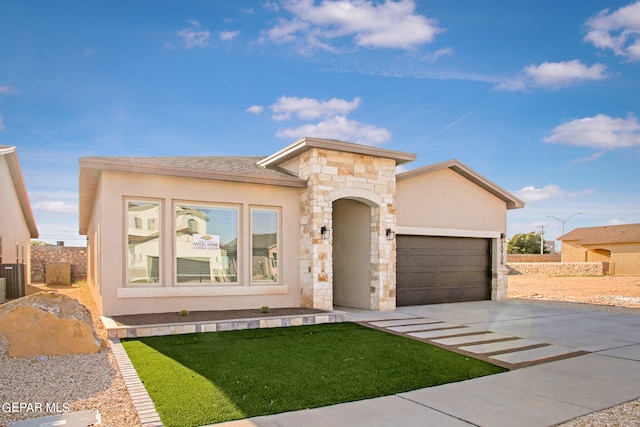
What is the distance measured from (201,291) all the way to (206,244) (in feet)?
3.63

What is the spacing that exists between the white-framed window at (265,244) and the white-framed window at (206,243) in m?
0.44

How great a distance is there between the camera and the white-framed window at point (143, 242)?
9906 mm

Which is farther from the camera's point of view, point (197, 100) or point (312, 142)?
point (197, 100)

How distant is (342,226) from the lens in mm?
13664

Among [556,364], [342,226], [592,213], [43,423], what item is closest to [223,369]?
[43,423]

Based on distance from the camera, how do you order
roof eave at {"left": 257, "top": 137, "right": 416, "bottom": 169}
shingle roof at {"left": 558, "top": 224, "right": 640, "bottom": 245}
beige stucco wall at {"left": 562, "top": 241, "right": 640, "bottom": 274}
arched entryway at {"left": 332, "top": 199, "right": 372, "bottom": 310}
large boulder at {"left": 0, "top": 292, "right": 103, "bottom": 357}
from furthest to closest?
1. shingle roof at {"left": 558, "top": 224, "right": 640, "bottom": 245}
2. beige stucco wall at {"left": 562, "top": 241, "right": 640, "bottom": 274}
3. arched entryway at {"left": 332, "top": 199, "right": 372, "bottom": 310}
4. roof eave at {"left": 257, "top": 137, "right": 416, "bottom": 169}
5. large boulder at {"left": 0, "top": 292, "right": 103, "bottom": 357}

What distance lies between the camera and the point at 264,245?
11367 millimetres

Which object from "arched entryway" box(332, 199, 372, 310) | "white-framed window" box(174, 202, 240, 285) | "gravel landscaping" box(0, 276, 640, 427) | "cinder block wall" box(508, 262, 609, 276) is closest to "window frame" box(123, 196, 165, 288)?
"white-framed window" box(174, 202, 240, 285)

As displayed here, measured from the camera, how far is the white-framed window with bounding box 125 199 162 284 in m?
9.91

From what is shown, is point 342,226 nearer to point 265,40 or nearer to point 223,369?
point 265,40

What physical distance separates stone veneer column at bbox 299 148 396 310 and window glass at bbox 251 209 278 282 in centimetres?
72

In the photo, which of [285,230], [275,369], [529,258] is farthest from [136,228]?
[529,258]

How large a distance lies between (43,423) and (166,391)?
4.13 ft

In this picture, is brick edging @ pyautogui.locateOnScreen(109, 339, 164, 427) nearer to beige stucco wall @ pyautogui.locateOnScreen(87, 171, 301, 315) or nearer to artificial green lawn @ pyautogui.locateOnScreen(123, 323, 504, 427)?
artificial green lawn @ pyautogui.locateOnScreen(123, 323, 504, 427)
